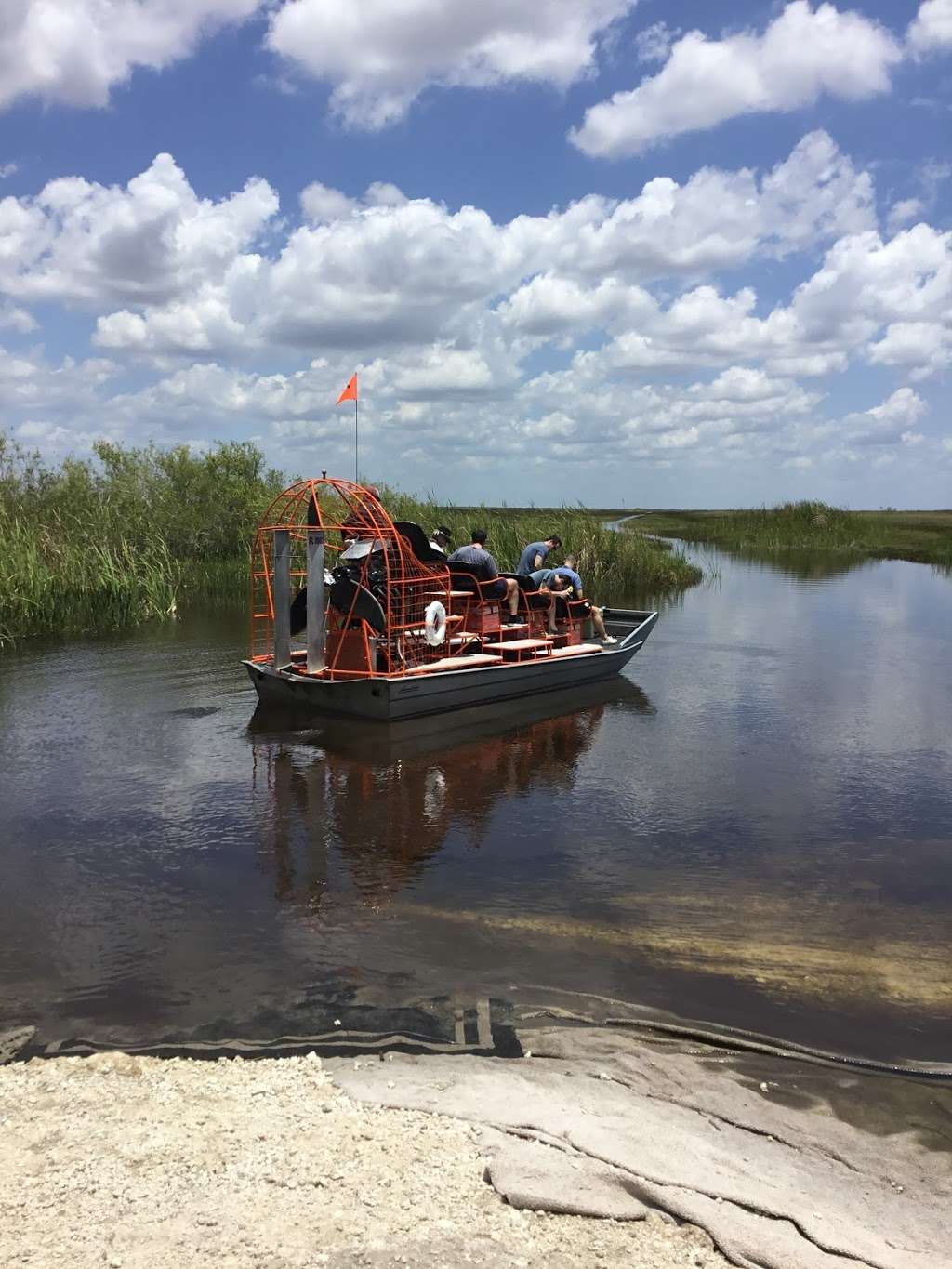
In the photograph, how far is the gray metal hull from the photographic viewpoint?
11570 millimetres

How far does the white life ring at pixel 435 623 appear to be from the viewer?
12.3 meters

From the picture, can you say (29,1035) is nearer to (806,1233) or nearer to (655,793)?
(806,1233)

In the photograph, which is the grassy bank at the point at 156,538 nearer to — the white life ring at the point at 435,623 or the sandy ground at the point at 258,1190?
the white life ring at the point at 435,623

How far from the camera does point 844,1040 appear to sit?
5078mm

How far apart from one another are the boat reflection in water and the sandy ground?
280 centimetres

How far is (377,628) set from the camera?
11641 millimetres

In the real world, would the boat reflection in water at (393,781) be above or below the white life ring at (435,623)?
below

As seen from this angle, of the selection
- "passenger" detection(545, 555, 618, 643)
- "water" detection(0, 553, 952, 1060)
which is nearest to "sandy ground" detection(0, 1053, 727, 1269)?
"water" detection(0, 553, 952, 1060)

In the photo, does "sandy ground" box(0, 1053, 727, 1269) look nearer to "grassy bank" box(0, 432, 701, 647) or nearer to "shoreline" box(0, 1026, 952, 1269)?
"shoreline" box(0, 1026, 952, 1269)

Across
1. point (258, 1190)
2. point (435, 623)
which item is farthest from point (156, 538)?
point (258, 1190)

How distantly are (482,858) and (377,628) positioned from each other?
4.38 metres

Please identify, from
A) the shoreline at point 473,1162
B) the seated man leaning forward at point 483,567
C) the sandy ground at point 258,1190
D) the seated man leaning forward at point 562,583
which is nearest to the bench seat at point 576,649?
the seated man leaning forward at point 562,583

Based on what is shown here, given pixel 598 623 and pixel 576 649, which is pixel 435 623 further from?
pixel 598 623

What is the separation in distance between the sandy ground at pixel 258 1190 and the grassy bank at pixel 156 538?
15.2 meters
